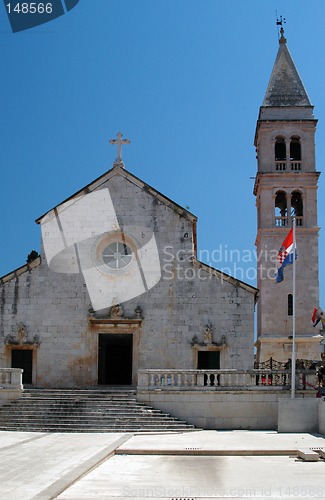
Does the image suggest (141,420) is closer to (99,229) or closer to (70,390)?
(70,390)

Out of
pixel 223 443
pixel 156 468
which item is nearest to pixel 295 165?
pixel 223 443

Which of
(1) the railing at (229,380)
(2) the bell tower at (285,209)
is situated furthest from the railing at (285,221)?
(1) the railing at (229,380)

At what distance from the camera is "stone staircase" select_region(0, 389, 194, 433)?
21109 mm

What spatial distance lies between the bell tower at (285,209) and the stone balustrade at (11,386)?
18.6 metres

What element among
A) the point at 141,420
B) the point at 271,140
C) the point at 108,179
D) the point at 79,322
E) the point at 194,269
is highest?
the point at 271,140

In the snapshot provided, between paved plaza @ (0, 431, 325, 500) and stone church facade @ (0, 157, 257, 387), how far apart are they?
7.58m

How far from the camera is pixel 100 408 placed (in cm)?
2231

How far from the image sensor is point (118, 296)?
27125 mm

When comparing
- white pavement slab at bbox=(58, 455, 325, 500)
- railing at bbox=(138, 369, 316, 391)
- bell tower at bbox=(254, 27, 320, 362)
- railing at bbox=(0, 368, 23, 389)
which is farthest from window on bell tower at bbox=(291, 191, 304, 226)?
white pavement slab at bbox=(58, 455, 325, 500)

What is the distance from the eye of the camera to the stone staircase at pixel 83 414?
21109mm

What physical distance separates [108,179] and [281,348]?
54.7 ft

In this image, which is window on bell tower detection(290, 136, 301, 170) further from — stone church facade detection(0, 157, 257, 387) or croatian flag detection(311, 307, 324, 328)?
stone church facade detection(0, 157, 257, 387)

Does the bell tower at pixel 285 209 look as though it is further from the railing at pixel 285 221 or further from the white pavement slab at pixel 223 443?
the white pavement slab at pixel 223 443

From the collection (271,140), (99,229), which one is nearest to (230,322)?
(99,229)
